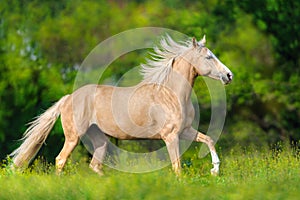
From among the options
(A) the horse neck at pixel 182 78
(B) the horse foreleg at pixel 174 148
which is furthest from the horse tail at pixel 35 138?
(B) the horse foreleg at pixel 174 148

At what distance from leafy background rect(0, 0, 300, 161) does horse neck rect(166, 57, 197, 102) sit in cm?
560

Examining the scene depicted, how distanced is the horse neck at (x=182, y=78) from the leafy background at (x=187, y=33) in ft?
18.4

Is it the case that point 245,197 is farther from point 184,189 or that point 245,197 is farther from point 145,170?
point 145,170

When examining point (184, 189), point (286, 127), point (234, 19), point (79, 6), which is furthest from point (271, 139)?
point (184, 189)

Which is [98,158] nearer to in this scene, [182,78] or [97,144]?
[97,144]

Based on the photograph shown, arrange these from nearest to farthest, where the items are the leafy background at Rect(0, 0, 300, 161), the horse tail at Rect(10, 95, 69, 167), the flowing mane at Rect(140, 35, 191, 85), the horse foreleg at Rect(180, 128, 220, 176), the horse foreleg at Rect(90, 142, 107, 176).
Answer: the horse foreleg at Rect(180, 128, 220, 176) → the flowing mane at Rect(140, 35, 191, 85) → the horse foreleg at Rect(90, 142, 107, 176) → the horse tail at Rect(10, 95, 69, 167) → the leafy background at Rect(0, 0, 300, 161)

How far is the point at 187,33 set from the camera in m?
24.2

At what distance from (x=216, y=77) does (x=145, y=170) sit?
1826mm

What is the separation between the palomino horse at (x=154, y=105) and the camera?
12195 mm

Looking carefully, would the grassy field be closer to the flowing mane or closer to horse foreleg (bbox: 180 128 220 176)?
horse foreleg (bbox: 180 128 220 176)

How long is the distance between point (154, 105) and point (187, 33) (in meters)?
12.0

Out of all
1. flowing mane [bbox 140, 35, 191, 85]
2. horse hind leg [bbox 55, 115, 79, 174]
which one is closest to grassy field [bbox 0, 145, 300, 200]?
horse hind leg [bbox 55, 115, 79, 174]

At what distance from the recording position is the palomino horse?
40.0ft

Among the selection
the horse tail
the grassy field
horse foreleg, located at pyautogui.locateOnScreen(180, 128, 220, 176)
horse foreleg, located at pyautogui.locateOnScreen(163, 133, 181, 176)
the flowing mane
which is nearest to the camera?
the grassy field
